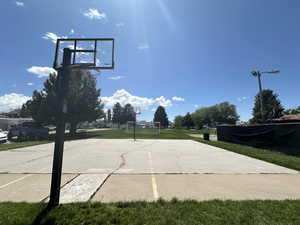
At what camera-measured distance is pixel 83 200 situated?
3416mm

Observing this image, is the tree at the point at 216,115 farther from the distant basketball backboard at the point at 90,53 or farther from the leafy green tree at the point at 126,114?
the distant basketball backboard at the point at 90,53

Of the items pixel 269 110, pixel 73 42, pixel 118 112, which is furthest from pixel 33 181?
pixel 118 112

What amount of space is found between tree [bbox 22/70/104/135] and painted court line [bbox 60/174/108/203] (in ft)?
60.8

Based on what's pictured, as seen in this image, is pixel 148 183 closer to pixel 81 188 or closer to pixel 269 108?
pixel 81 188

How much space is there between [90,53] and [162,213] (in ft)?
13.1

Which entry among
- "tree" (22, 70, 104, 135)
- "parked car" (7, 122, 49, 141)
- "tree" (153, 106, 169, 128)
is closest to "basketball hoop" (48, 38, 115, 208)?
"tree" (22, 70, 104, 135)

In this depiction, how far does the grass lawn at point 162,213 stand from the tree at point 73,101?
20.2 m

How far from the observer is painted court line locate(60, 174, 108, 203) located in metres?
3.51

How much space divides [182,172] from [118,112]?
264 ft

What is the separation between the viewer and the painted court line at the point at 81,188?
3.51 metres

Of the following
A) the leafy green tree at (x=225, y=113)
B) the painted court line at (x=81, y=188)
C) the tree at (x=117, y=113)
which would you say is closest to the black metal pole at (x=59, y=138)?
the painted court line at (x=81, y=188)

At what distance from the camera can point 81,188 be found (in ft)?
13.5

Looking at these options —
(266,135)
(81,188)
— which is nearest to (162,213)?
(81,188)

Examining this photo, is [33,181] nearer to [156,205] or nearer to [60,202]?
[60,202]
